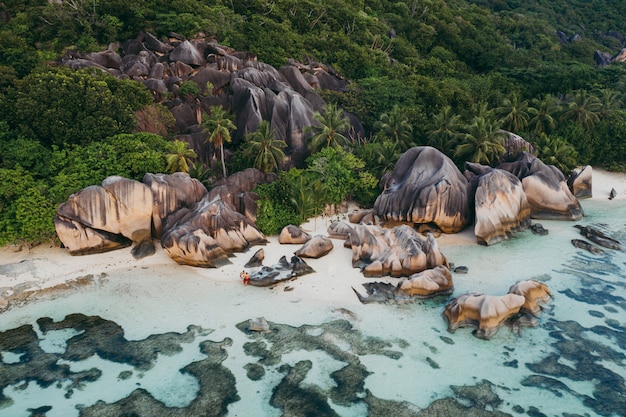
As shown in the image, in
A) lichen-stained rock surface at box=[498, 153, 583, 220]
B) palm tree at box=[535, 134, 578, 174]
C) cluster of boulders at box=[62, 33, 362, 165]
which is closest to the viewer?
lichen-stained rock surface at box=[498, 153, 583, 220]

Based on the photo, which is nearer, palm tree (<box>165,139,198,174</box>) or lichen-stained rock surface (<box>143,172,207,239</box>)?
lichen-stained rock surface (<box>143,172,207,239</box>)

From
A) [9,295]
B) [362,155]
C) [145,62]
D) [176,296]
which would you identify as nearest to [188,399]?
[176,296]

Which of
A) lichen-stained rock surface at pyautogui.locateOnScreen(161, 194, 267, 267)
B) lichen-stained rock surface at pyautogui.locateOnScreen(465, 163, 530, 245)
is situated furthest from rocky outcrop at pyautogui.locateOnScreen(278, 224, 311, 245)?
lichen-stained rock surface at pyautogui.locateOnScreen(465, 163, 530, 245)

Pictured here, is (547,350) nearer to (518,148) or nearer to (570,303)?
(570,303)

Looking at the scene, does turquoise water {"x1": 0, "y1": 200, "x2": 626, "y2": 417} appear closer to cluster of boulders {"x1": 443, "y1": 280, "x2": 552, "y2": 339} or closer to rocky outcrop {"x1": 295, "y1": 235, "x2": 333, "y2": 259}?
cluster of boulders {"x1": 443, "y1": 280, "x2": 552, "y2": 339}

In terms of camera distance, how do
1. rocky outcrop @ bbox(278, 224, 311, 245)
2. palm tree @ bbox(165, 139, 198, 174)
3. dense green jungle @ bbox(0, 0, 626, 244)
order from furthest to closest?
palm tree @ bbox(165, 139, 198, 174)
dense green jungle @ bbox(0, 0, 626, 244)
rocky outcrop @ bbox(278, 224, 311, 245)

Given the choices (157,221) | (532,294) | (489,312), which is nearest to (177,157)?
(157,221)

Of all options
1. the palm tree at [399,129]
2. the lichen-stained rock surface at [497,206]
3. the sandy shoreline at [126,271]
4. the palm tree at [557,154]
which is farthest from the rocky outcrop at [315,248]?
the palm tree at [557,154]

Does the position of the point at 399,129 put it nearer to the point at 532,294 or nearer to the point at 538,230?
the point at 538,230
